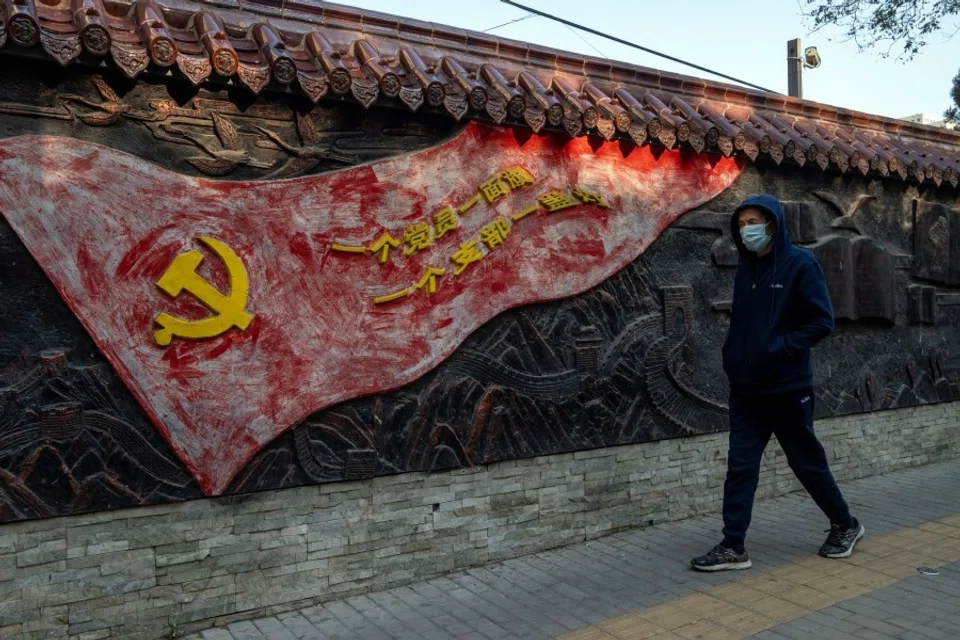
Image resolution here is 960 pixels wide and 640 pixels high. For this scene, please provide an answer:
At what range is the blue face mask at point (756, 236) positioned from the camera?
452 cm

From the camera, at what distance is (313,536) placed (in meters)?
4.16

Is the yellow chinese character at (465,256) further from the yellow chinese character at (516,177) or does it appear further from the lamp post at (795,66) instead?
the lamp post at (795,66)

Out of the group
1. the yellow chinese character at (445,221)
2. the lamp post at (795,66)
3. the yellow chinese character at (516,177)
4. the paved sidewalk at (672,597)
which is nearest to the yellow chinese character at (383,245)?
the yellow chinese character at (445,221)

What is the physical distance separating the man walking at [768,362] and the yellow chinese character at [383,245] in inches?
75.0

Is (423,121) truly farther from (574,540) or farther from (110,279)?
(574,540)

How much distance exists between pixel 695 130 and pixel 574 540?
2691mm

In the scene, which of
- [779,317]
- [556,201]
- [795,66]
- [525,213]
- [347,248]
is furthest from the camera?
[795,66]

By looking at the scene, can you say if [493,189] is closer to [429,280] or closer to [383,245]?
[429,280]

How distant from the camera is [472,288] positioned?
15.4 feet

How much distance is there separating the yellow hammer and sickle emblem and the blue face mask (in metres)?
2.64

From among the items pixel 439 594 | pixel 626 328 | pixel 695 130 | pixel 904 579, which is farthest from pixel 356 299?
pixel 904 579

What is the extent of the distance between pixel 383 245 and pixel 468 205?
1.92 feet

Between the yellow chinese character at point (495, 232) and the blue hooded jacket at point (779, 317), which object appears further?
the yellow chinese character at point (495, 232)

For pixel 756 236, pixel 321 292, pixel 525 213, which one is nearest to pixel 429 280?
pixel 321 292
